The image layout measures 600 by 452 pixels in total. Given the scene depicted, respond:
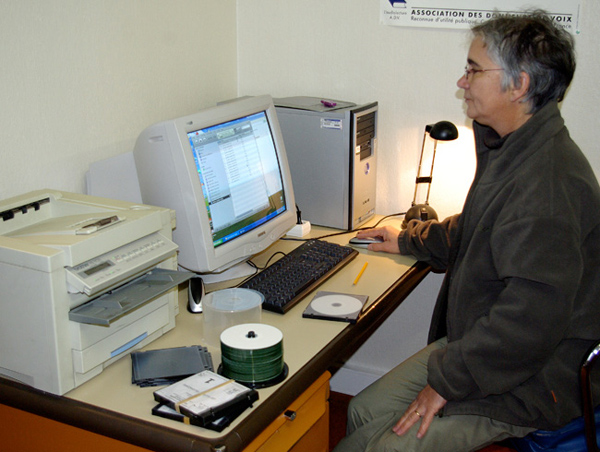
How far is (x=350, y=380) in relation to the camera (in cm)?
275

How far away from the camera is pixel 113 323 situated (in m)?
1.37

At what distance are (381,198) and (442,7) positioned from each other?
69 centimetres

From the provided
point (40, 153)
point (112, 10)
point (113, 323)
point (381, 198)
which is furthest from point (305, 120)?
point (113, 323)

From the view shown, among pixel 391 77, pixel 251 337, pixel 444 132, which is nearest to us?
pixel 251 337

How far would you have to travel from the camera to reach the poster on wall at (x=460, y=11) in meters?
2.08

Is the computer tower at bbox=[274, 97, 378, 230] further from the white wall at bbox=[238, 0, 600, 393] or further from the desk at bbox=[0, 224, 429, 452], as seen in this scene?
the desk at bbox=[0, 224, 429, 452]

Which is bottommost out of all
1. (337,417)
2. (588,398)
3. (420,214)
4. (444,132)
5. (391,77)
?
(337,417)

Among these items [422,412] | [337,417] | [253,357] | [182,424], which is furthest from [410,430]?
[337,417]

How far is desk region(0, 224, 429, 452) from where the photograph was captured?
3.82 feet

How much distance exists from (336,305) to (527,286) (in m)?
0.46

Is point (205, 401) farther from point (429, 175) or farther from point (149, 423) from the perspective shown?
point (429, 175)

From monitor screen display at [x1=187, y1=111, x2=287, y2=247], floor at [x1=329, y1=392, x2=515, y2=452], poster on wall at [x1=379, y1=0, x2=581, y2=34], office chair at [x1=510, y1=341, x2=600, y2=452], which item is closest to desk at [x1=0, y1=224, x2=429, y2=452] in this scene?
monitor screen display at [x1=187, y1=111, x2=287, y2=247]

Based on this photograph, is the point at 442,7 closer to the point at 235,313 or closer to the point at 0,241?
the point at 235,313

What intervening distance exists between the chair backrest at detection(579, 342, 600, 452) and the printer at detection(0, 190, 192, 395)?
862 mm
